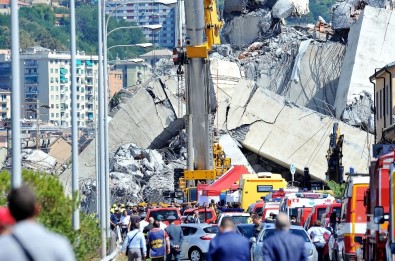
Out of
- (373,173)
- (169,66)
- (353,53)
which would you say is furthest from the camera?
(169,66)

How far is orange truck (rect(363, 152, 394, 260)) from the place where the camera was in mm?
22400

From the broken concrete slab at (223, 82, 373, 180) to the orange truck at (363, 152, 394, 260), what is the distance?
51.3 meters

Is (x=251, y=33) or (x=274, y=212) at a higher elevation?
(x=251, y=33)

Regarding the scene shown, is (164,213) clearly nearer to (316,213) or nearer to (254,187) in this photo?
(254,187)

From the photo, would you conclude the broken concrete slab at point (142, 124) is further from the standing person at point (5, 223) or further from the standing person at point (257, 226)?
the standing person at point (5, 223)

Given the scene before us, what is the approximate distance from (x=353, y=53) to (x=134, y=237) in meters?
50.8

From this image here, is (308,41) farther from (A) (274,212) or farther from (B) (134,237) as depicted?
(B) (134,237)

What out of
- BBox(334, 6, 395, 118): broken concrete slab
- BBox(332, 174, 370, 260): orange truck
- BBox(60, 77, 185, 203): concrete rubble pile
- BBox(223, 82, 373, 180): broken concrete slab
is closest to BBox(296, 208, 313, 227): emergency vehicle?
BBox(332, 174, 370, 260): orange truck

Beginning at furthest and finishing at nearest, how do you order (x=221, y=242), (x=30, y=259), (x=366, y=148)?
(x=366, y=148)
(x=221, y=242)
(x=30, y=259)

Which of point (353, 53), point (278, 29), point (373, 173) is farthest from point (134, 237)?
point (278, 29)

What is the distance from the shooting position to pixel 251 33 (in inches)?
4033

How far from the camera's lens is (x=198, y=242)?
120 ft

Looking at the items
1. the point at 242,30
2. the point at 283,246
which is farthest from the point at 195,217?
the point at 242,30

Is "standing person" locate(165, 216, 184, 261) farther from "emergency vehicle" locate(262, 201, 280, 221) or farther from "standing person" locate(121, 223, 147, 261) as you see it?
"standing person" locate(121, 223, 147, 261)
